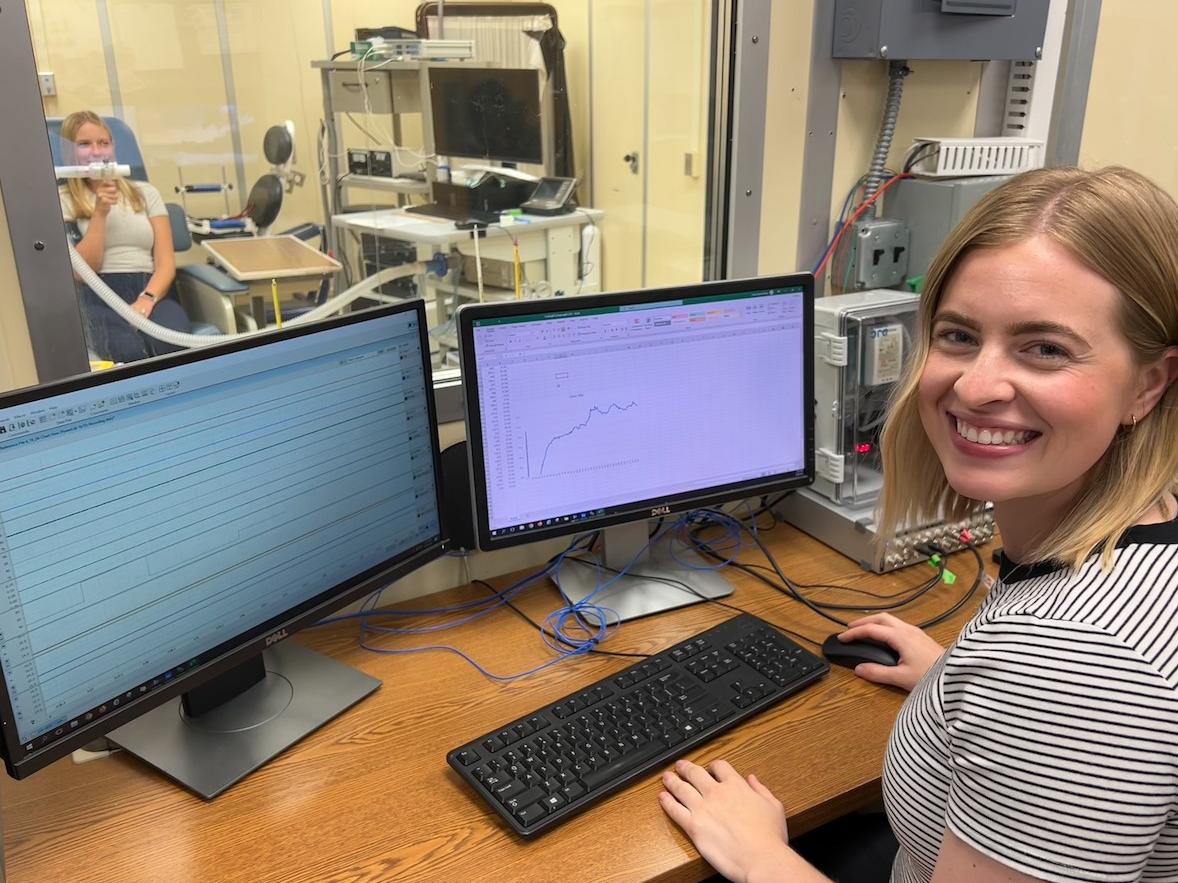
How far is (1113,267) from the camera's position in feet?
2.48

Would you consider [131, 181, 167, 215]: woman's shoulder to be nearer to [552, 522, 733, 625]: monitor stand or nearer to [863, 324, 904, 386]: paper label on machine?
[552, 522, 733, 625]: monitor stand

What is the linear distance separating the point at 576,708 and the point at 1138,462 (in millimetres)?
668

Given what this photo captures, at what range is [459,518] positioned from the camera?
1368mm

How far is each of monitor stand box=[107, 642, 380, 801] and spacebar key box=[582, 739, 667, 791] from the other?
0.35 meters

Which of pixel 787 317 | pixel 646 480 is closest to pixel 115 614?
pixel 646 480

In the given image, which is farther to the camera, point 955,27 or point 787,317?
point 955,27

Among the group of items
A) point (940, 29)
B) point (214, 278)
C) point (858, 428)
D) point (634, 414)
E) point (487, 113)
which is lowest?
point (858, 428)

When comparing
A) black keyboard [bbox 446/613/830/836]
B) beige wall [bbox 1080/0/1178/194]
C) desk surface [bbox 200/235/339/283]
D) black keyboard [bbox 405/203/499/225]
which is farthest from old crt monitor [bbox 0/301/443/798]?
beige wall [bbox 1080/0/1178/194]

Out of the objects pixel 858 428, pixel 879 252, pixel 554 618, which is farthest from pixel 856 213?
pixel 554 618

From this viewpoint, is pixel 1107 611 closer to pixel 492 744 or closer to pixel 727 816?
pixel 727 816

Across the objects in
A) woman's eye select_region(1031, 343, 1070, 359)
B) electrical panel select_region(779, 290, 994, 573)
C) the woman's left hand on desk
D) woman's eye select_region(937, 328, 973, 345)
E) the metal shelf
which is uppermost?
the metal shelf

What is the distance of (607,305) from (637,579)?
0.45 metres

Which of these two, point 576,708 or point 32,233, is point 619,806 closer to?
point 576,708

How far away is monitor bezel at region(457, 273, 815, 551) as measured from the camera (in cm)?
120
